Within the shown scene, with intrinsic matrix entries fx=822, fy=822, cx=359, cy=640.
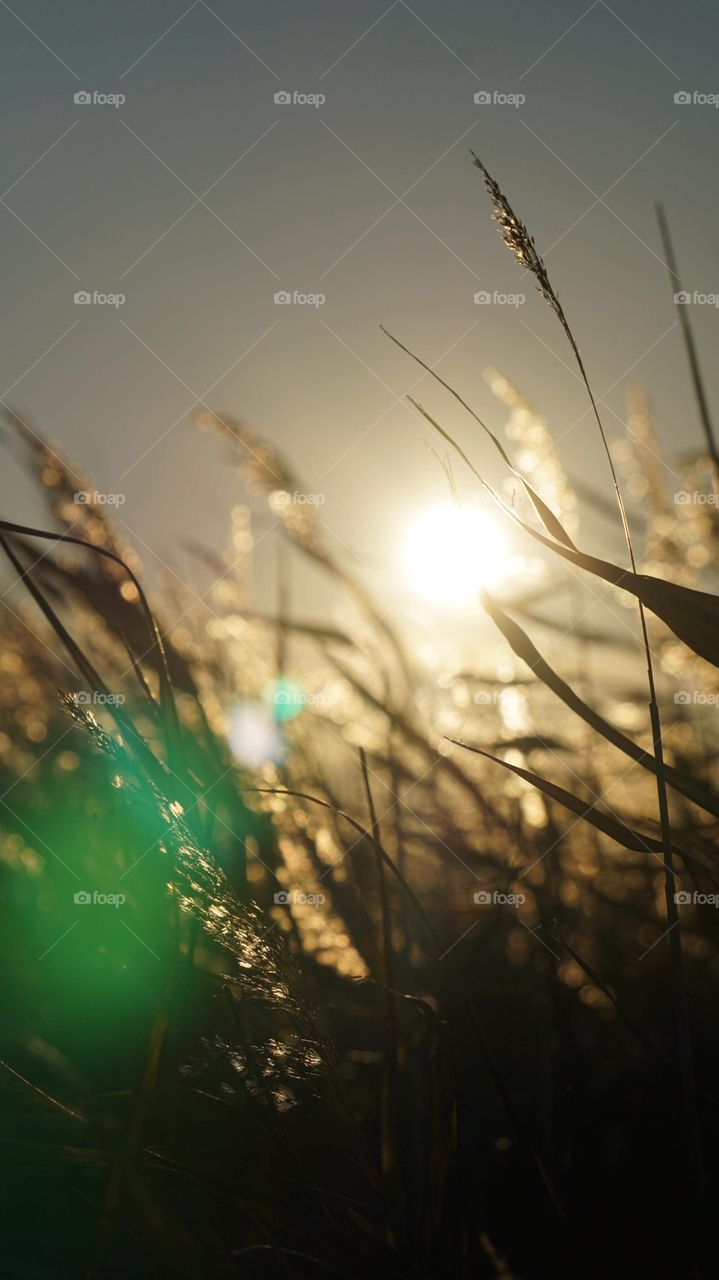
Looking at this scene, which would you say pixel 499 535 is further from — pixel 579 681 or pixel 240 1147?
pixel 240 1147

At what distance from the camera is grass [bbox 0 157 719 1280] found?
0.61 m

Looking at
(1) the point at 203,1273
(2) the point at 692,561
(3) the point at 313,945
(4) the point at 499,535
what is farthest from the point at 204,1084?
(2) the point at 692,561

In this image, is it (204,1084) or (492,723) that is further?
(492,723)

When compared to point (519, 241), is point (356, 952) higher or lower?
lower

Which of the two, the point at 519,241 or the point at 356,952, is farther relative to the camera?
the point at 356,952

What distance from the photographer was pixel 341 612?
2.24 m

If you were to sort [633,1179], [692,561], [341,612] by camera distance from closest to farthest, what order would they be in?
1. [633,1179]
2. [692,561]
3. [341,612]

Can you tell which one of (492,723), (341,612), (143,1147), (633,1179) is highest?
(341,612)

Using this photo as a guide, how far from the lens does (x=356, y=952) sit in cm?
115

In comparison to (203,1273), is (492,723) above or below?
above

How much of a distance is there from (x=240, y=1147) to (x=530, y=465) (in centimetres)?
173

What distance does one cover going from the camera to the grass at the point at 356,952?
611mm

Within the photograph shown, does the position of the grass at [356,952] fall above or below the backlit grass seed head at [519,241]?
below

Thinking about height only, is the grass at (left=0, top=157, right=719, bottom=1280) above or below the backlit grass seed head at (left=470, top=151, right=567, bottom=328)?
below
